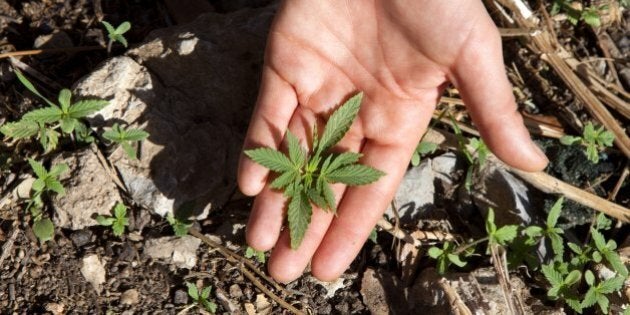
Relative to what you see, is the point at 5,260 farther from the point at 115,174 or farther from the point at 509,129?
the point at 509,129

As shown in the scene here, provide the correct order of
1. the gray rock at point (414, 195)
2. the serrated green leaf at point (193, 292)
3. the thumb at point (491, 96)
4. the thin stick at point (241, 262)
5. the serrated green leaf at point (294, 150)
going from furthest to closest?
the gray rock at point (414, 195), the thin stick at point (241, 262), the serrated green leaf at point (193, 292), the serrated green leaf at point (294, 150), the thumb at point (491, 96)

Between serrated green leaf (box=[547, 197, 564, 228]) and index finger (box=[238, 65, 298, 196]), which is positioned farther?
serrated green leaf (box=[547, 197, 564, 228])

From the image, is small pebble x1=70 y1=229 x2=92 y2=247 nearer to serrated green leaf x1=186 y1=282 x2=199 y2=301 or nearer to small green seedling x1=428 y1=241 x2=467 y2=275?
serrated green leaf x1=186 y1=282 x2=199 y2=301

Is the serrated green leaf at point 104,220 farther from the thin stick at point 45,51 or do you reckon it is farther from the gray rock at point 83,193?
the thin stick at point 45,51

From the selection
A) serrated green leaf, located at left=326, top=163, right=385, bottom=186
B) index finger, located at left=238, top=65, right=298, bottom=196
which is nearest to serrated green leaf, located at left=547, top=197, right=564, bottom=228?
serrated green leaf, located at left=326, top=163, right=385, bottom=186

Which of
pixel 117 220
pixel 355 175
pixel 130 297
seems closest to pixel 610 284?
pixel 355 175

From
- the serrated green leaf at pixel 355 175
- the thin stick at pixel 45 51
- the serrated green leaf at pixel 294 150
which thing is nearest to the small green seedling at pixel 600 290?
the serrated green leaf at pixel 355 175
